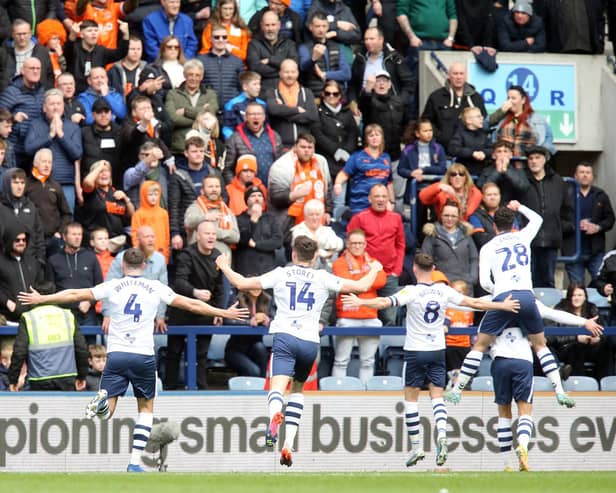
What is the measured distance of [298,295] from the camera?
43.0 ft

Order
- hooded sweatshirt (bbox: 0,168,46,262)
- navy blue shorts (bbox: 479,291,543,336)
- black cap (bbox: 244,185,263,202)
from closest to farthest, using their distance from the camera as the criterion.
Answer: navy blue shorts (bbox: 479,291,543,336), hooded sweatshirt (bbox: 0,168,46,262), black cap (bbox: 244,185,263,202)

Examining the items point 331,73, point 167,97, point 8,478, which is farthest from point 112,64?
point 8,478

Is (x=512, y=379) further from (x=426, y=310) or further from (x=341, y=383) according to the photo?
(x=341, y=383)

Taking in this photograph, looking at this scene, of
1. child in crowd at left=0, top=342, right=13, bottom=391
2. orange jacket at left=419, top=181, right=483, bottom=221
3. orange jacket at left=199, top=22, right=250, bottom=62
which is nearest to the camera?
child in crowd at left=0, top=342, right=13, bottom=391

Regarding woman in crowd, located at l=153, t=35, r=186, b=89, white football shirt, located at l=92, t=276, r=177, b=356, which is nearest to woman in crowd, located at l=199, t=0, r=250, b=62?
woman in crowd, located at l=153, t=35, r=186, b=89

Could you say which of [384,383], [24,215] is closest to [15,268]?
[24,215]

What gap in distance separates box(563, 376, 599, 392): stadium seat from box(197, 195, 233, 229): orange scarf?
4.16 metres

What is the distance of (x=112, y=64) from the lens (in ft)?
59.2

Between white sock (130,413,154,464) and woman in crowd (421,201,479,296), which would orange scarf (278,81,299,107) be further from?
white sock (130,413,154,464)

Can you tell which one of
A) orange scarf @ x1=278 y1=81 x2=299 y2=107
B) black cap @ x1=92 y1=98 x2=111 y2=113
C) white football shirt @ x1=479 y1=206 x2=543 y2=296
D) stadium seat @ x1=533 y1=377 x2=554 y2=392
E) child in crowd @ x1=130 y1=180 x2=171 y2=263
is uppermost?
orange scarf @ x1=278 y1=81 x2=299 y2=107

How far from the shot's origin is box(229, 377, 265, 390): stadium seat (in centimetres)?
1545

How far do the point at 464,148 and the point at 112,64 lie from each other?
454 cm

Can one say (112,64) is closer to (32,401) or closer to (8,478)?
(32,401)

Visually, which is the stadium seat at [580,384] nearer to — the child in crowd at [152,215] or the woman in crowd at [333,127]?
the woman in crowd at [333,127]
